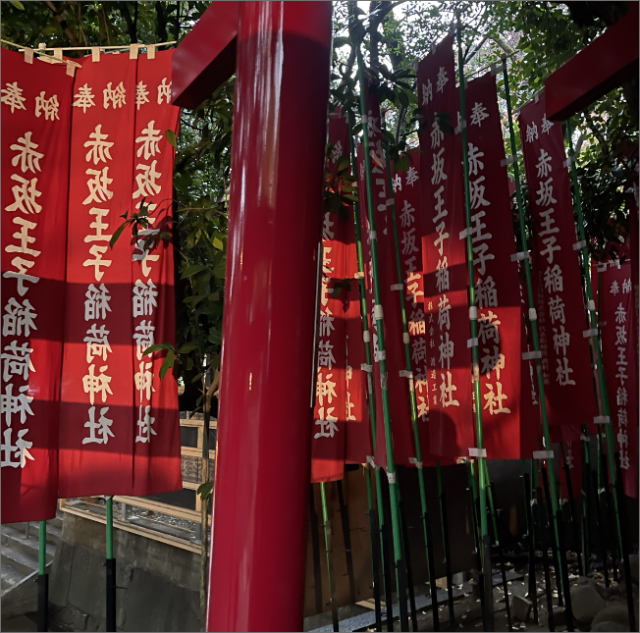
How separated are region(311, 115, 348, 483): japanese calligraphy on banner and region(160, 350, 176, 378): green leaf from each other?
117cm

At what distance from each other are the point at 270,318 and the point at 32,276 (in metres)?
1.72

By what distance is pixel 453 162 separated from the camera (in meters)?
2.98

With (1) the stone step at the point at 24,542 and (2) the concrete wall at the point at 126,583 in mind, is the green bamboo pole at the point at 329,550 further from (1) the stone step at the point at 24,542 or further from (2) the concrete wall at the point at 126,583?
(1) the stone step at the point at 24,542

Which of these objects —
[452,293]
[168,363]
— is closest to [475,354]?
[452,293]

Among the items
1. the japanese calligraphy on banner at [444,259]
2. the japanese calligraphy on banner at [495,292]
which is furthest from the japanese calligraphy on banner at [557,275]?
the japanese calligraphy on banner at [444,259]

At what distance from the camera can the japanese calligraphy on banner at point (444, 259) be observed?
113 inches

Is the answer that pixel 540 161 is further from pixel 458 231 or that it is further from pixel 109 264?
pixel 109 264

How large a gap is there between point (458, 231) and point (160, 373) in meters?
1.60

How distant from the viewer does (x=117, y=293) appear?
2609 mm

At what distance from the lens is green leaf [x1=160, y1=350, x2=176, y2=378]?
8.13 feet

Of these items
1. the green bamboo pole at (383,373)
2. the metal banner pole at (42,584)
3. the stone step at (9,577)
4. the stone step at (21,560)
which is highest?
the green bamboo pole at (383,373)

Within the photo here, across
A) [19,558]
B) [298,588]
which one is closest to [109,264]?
[298,588]

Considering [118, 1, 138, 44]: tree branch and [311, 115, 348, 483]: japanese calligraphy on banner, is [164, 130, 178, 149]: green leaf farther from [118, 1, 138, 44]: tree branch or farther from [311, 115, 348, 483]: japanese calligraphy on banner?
[118, 1, 138, 44]: tree branch

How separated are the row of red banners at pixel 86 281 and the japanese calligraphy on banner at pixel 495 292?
155cm
